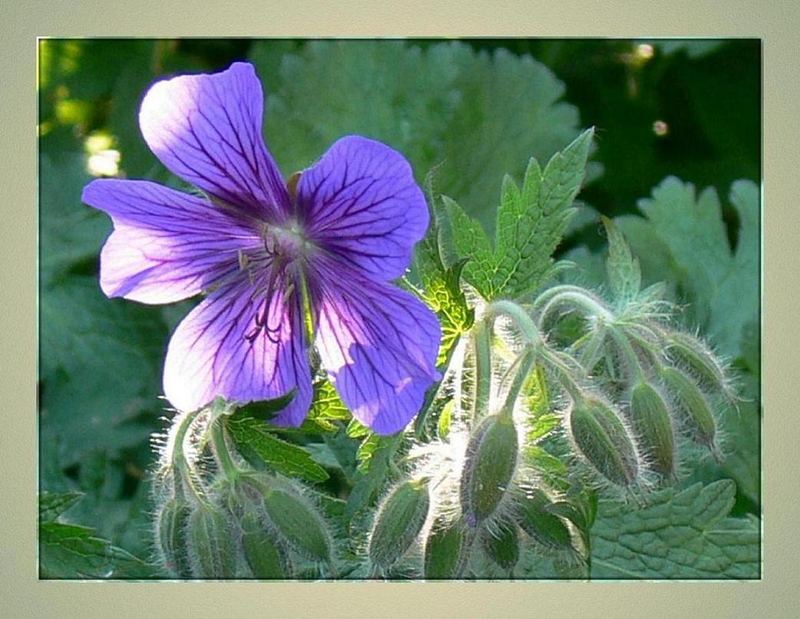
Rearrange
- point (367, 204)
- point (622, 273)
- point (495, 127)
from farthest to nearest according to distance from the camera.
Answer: point (495, 127) → point (622, 273) → point (367, 204)

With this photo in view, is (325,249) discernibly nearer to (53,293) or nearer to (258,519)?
(258,519)

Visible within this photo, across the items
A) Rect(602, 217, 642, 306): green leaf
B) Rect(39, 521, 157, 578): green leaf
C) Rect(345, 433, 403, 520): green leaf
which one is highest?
Rect(602, 217, 642, 306): green leaf

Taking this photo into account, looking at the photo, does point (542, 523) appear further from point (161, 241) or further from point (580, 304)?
point (161, 241)

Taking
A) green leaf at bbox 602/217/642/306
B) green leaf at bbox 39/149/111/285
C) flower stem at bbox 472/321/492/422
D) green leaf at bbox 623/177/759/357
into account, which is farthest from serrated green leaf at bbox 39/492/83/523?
green leaf at bbox 623/177/759/357

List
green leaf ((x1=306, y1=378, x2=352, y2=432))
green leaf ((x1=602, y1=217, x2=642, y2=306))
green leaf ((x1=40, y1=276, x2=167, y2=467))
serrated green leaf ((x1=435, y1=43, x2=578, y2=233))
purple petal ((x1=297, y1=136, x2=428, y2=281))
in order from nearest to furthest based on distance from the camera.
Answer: purple petal ((x1=297, y1=136, x2=428, y2=281)) → green leaf ((x1=306, y1=378, x2=352, y2=432)) → green leaf ((x1=602, y1=217, x2=642, y2=306)) → green leaf ((x1=40, y1=276, x2=167, y2=467)) → serrated green leaf ((x1=435, y1=43, x2=578, y2=233))

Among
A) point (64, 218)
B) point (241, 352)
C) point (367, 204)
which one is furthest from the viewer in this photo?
point (64, 218)

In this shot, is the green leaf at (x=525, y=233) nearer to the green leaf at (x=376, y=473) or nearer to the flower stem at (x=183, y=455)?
the green leaf at (x=376, y=473)

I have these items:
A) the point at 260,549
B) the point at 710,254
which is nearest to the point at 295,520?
the point at 260,549

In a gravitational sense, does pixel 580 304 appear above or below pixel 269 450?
above

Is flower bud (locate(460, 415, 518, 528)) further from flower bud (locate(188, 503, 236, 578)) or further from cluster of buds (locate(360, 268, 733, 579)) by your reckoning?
flower bud (locate(188, 503, 236, 578))
